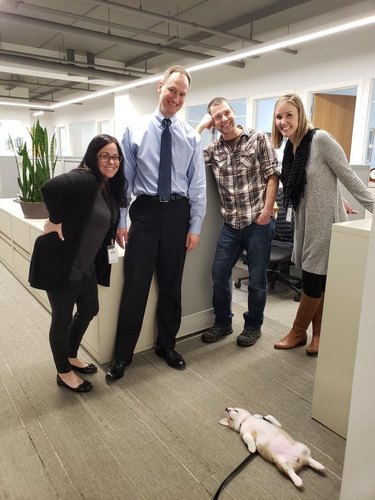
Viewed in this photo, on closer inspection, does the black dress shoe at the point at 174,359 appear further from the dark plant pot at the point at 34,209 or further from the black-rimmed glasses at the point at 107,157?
the dark plant pot at the point at 34,209

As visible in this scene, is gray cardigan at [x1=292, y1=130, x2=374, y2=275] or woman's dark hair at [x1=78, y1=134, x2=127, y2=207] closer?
woman's dark hair at [x1=78, y1=134, x2=127, y2=207]

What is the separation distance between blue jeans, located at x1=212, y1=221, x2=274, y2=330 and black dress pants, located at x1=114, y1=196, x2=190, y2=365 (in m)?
0.33

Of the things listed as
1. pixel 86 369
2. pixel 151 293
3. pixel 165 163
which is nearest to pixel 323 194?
pixel 165 163

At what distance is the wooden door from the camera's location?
5.04 meters

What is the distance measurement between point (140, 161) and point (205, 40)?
5.20 metres

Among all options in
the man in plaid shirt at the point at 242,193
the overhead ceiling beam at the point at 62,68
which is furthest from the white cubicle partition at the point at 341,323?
the overhead ceiling beam at the point at 62,68

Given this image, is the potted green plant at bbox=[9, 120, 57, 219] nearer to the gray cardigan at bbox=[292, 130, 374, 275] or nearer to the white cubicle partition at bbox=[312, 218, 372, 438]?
the gray cardigan at bbox=[292, 130, 374, 275]

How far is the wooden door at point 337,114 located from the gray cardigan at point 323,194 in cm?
370

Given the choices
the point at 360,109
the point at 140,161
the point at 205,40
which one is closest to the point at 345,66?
the point at 360,109

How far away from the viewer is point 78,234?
4.83 feet

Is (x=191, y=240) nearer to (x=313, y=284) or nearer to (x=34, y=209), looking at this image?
(x=313, y=284)

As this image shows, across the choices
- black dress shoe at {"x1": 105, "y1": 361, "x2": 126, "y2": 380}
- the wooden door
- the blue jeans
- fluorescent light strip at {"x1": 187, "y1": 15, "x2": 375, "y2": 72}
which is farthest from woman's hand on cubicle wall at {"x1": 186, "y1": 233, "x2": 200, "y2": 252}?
the wooden door

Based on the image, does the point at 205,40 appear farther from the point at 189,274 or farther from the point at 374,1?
the point at 189,274

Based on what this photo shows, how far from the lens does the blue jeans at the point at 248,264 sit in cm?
203
